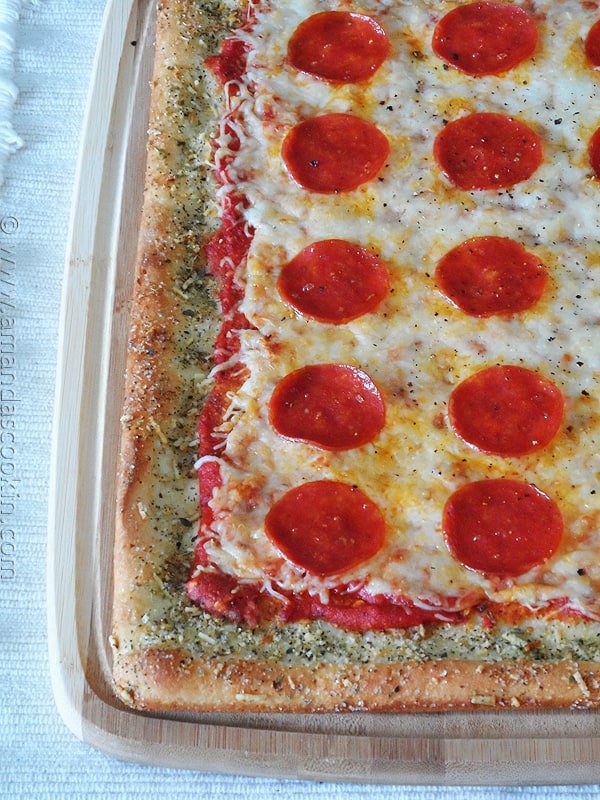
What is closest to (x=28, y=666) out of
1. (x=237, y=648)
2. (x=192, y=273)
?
(x=237, y=648)

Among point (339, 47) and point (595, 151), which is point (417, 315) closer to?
point (595, 151)

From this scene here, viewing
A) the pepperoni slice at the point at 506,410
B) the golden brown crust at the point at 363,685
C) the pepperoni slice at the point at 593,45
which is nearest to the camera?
the golden brown crust at the point at 363,685

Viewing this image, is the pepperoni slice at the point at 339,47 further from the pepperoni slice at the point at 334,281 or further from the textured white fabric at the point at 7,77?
the textured white fabric at the point at 7,77

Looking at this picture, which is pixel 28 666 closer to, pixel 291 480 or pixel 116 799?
pixel 116 799

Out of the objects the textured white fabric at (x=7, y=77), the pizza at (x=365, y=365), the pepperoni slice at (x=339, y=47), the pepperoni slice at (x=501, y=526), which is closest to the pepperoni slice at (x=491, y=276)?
the pizza at (x=365, y=365)

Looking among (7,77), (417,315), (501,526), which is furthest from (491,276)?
(7,77)
